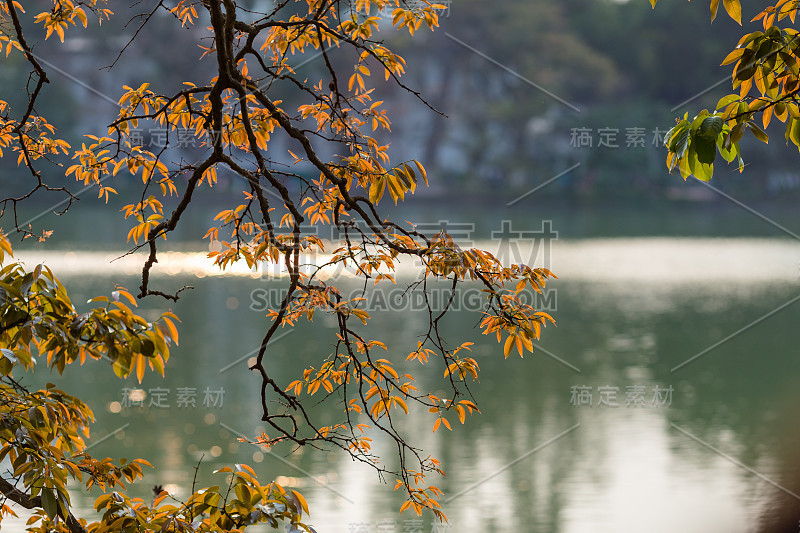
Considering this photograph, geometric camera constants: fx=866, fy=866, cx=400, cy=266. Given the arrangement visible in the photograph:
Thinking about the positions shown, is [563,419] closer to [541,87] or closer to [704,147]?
[704,147]

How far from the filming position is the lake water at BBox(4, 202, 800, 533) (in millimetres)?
4152

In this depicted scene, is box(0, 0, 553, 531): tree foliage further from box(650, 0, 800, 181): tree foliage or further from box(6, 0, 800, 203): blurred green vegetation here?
box(6, 0, 800, 203): blurred green vegetation

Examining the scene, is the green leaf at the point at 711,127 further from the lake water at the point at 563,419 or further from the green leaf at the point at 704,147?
the lake water at the point at 563,419

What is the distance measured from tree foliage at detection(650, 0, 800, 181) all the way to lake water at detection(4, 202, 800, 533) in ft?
9.46

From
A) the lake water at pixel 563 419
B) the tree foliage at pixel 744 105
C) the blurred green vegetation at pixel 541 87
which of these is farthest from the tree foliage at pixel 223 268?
the blurred green vegetation at pixel 541 87

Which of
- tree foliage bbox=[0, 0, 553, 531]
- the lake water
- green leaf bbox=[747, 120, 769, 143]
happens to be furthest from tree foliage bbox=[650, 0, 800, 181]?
the lake water

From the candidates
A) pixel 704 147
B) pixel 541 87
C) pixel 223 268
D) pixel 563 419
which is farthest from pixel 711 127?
pixel 541 87

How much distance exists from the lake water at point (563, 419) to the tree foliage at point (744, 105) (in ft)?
9.46

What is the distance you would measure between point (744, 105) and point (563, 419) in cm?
434

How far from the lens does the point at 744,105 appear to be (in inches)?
52.1

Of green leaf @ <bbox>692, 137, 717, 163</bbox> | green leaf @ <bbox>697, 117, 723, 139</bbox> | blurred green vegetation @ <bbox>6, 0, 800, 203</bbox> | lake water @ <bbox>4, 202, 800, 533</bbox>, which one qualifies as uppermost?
blurred green vegetation @ <bbox>6, 0, 800, 203</bbox>

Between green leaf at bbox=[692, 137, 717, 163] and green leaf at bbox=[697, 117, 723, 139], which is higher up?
green leaf at bbox=[697, 117, 723, 139]

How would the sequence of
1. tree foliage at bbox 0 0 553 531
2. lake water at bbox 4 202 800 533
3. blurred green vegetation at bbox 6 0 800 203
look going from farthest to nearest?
blurred green vegetation at bbox 6 0 800 203 < lake water at bbox 4 202 800 533 < tree foliage at bbox 0 0 553 531

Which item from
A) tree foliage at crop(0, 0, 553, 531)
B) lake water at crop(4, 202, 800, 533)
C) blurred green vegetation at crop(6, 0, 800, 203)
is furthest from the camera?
blurred green vegetation at crop(6, 0, 800, 203)
